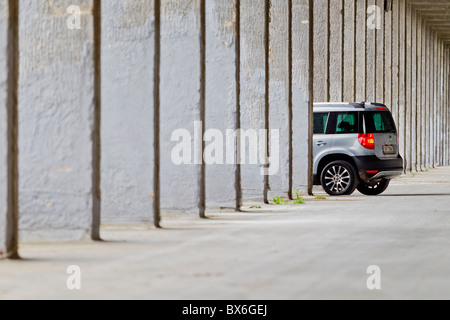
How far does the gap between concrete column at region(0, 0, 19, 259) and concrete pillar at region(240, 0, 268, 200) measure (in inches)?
372

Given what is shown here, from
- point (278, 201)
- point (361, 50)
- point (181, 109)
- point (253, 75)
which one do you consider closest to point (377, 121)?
point (278, 201)

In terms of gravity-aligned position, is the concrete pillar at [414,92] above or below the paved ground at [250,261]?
above

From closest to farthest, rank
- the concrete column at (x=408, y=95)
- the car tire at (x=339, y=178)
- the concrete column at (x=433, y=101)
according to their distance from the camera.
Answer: the car tire at (x=339, y=178) → the concrete column at (x=408, y=95) → the concrete column at (x=433, y=101)

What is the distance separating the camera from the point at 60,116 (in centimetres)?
1075

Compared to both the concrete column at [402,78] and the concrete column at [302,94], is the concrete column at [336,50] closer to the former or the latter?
the concrete column at [302,94]

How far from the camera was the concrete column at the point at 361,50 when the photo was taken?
3148 centimetres

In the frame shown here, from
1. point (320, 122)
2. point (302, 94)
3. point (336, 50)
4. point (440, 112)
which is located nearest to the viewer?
point (320, 122)

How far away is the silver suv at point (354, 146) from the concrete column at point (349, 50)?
9104 millimetres

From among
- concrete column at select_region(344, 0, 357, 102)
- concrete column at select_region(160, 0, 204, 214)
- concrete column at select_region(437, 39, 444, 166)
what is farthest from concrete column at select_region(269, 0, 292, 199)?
concrete column at select_region(437, 39, 444, 166)

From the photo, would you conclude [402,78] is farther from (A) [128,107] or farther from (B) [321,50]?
(A) [128,107]

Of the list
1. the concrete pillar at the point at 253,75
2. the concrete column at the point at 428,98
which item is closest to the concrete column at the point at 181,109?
the concrete pillar at the point at 253,75

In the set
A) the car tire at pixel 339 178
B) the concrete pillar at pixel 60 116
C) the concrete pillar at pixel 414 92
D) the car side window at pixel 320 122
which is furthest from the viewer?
the concrete pillar at pixel 414 92

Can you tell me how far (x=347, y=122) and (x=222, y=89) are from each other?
183 inches
